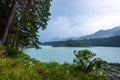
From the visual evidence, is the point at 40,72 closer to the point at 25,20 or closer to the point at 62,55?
the point at 25,20

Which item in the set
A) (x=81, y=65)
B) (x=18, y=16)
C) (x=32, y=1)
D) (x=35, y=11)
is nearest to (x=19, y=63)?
(x=81, y=65)

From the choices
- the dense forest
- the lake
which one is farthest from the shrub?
the dense forest

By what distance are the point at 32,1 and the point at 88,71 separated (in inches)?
707

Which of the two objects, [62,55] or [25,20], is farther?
[62,55]

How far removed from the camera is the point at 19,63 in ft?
30.6

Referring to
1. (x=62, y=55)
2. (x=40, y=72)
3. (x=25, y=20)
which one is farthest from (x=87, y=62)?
(x=62, y=55)

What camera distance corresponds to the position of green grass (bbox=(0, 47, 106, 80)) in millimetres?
8152

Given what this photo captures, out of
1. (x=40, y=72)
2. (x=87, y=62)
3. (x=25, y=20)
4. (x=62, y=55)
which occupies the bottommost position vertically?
(x=62, y=55)

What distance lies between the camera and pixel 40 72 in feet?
30.4

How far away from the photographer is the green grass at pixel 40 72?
26.7 feet

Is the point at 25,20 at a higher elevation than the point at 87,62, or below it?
higher

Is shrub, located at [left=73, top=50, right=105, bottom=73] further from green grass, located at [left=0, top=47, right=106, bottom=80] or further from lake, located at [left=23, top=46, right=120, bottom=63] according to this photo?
lake, located at [left=23, top=46, right=120, bottom=63]

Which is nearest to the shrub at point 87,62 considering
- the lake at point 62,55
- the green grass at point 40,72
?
the green grass at point 40,72

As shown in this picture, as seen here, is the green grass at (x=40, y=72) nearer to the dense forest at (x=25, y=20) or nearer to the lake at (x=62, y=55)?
the lake at (x=62, y=55)
